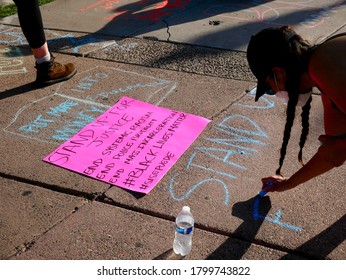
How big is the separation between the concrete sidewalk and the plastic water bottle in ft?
0.13

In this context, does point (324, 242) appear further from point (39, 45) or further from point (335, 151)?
point (39, 45)

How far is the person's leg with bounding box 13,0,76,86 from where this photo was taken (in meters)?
3.85

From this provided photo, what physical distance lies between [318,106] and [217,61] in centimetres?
115

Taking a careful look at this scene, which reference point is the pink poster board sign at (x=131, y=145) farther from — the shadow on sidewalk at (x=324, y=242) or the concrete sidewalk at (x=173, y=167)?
the shadow on sidewalk at (x=324, y=242)

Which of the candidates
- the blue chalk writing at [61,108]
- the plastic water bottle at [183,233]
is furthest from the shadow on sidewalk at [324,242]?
the blue chalk writing at [61,108]

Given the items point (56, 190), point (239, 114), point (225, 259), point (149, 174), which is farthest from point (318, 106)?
point (56, 190)

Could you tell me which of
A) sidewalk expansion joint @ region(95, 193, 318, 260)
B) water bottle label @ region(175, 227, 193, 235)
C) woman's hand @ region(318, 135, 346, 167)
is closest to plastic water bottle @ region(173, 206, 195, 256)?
water bottle label @ region(175, 227, 193, 235)

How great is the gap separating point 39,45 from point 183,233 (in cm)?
237

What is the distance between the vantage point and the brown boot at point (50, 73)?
158 inches

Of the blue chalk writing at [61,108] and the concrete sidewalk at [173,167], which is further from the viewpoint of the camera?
the blue chalk writing at [61,108]

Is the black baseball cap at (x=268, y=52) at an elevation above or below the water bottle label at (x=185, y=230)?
above

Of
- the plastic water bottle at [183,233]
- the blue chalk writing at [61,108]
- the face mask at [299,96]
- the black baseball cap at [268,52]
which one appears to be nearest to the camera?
the black baseball cap at [268,52]
